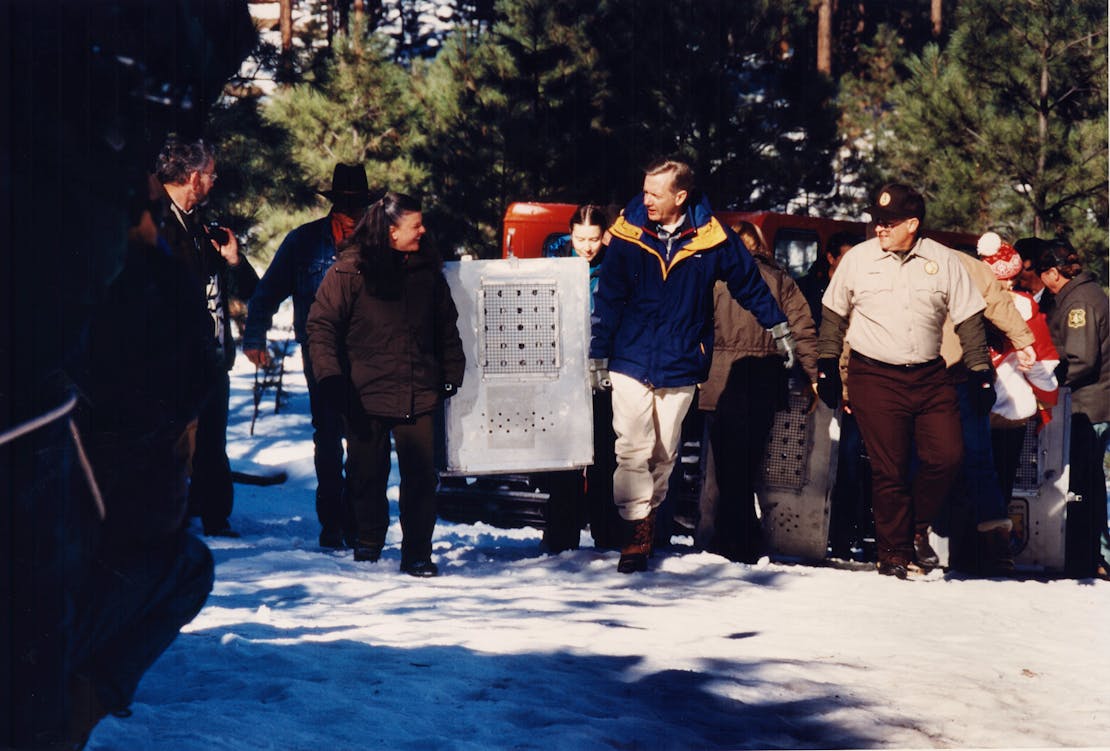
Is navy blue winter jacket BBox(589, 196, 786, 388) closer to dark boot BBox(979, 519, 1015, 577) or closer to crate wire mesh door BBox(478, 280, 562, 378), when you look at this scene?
crate wire mesh door BBox(478, 280, 562, 378)

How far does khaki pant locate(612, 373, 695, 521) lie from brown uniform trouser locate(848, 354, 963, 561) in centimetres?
92

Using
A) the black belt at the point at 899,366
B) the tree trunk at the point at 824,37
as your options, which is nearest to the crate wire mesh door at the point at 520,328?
the black belt at the point at 899,366

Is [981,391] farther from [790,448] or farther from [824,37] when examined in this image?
[824,37]

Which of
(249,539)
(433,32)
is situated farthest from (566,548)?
(433,32)

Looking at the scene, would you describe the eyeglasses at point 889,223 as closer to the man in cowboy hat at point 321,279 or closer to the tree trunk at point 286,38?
the man in cowboy hat at point 321,279

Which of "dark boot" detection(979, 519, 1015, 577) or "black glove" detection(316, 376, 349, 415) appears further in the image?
"dark boot" detection(979, 519, 1015, 577)

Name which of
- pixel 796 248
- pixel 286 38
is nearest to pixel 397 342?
pixel 286 38

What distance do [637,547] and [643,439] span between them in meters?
0.55

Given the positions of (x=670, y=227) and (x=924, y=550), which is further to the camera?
(x=924, y=550)

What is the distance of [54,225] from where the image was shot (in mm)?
2443

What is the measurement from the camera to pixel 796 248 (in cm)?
1477

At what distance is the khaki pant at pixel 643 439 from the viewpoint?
6.42 metres

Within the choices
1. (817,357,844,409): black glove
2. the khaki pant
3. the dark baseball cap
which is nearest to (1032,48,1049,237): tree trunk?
the dark baseball cap

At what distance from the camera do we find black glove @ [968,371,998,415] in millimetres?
6723
